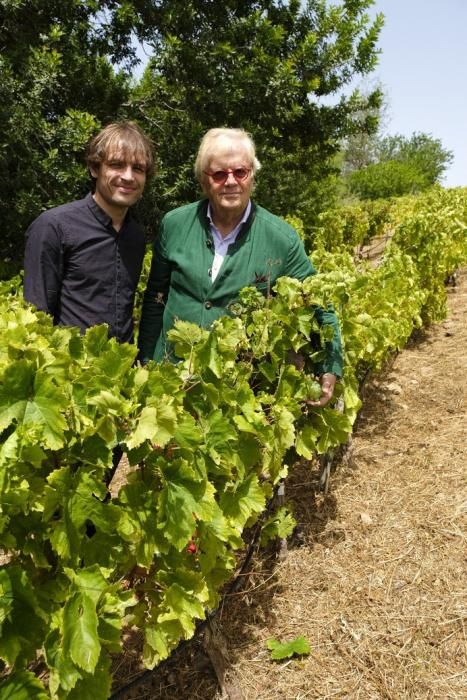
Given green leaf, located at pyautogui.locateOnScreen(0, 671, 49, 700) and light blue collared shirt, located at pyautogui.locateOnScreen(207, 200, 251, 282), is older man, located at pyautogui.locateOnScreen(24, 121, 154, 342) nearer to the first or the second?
light blue collared shirt, located at pyautogui.locateOnScreen(207, 200, 251, 282)

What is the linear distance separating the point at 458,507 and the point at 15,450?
3.02 meters

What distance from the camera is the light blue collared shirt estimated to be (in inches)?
94.3

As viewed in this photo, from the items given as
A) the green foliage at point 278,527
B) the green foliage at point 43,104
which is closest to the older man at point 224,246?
the green foliage at point 278,527

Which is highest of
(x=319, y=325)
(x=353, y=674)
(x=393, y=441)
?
(x=319, y=325)

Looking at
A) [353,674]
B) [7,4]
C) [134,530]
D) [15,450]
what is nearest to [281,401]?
[134,530]

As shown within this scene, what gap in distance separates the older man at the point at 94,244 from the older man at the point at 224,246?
22 cm

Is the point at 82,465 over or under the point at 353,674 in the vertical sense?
over

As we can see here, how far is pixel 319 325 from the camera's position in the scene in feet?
8.00

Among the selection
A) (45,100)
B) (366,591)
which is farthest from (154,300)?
(45,100)

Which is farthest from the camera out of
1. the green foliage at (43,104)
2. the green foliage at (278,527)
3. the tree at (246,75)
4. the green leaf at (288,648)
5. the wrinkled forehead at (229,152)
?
the tree at (246,75)

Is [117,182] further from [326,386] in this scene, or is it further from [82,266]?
[326,386]

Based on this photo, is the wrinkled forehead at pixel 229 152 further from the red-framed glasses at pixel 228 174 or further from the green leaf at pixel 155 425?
the green leaf at pixel 155 425

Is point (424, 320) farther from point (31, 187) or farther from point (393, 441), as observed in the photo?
point (31, 187)

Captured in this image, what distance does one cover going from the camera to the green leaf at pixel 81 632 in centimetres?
122
